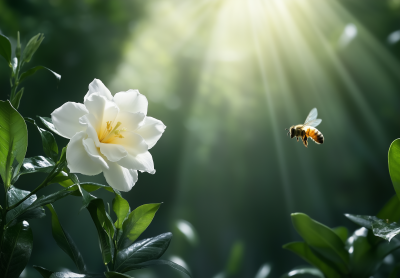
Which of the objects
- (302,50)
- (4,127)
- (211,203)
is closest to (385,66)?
(302,50)

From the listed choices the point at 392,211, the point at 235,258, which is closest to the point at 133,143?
the point at 392,211

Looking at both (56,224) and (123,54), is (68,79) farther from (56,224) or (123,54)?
(56,224)

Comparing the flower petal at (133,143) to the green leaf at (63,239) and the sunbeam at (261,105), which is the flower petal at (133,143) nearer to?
the green leaf at (63,239)

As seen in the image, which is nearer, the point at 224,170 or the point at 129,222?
the point at 129,222

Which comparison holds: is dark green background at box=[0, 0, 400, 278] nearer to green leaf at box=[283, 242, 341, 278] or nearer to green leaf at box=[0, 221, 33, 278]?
green leaf at box=[283, 242, 341, 278]

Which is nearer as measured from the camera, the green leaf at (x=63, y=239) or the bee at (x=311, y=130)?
the green leaf at (x=63, y=239)

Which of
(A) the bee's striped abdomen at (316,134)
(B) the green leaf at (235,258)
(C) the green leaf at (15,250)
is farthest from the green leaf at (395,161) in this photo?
(B) the green leaf at (235,258)

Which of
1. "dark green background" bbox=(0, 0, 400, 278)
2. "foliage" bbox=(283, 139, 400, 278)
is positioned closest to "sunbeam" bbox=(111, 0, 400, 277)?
"dark green background" bbox=(0, 0, 400, 278)
